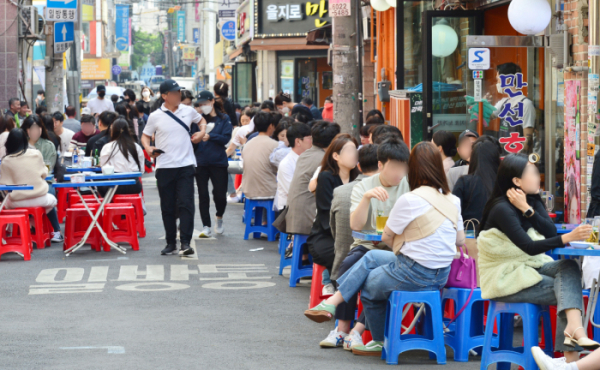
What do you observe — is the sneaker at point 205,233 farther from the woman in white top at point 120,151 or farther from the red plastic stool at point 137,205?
the woman in white top at point 120,151

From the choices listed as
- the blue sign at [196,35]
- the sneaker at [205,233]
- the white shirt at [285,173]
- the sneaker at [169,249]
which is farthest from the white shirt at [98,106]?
the blue sign at [196,35]

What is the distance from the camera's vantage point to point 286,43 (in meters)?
29.2

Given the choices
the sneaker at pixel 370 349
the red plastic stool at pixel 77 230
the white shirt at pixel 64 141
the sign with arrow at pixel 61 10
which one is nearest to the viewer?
the sneaker at pixel 370 349

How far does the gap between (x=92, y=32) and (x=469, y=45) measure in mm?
59868

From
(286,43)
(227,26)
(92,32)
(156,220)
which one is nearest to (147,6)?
(92,32)

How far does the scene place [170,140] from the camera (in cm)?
1050

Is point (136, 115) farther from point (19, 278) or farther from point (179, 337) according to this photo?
point (179, 337)

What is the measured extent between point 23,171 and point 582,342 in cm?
778

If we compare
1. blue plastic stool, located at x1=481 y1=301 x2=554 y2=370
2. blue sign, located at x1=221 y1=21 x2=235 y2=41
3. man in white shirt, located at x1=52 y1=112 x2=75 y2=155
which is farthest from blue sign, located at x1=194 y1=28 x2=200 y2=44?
blue plastic stool, located at x1=481 y1=301 x2=554 y2=370

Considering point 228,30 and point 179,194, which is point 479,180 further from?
point 228,30

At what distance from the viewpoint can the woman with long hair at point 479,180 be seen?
7059 millimetres

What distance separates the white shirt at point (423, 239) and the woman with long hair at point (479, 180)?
1172 mm

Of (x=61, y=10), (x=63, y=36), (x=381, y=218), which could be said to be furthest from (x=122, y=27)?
(x=381, y=218)

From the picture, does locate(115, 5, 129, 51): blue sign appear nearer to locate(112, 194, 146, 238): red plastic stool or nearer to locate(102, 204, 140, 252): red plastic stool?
locate(112, 194, 146, 238): red plastic stool
